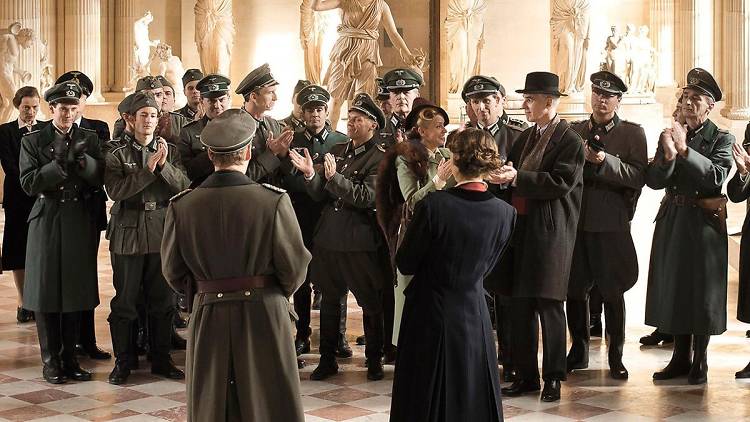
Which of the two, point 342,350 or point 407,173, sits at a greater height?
point 407,173

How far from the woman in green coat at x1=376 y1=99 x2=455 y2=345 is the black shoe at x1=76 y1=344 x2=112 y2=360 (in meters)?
2.21

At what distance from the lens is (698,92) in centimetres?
804

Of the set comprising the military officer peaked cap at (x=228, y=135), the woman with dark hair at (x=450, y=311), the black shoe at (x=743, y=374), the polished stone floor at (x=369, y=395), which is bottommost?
the polished stone floor at (x=369, y=395)

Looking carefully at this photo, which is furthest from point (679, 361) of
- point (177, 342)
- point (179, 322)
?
point (179, 322)

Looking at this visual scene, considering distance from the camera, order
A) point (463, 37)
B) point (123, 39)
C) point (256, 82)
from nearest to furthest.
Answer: point (256, 82)
point (463, 37)
point (123, 39)

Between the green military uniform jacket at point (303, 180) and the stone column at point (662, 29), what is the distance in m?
16.3

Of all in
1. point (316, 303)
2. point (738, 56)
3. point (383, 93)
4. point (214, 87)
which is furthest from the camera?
point (738, 56)

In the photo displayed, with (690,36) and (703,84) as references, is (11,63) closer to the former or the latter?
(690,36)

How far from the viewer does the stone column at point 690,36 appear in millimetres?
24375

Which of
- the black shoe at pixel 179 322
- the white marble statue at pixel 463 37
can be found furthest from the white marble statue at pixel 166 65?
the black shoe at pixel 179 322

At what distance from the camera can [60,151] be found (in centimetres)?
797

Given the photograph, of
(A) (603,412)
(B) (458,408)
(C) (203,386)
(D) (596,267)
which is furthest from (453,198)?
(D) (596,267)

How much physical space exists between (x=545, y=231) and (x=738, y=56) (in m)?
16.6

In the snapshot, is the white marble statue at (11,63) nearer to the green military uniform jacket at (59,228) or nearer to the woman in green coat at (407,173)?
the green military uniform jacket at (59,228)
